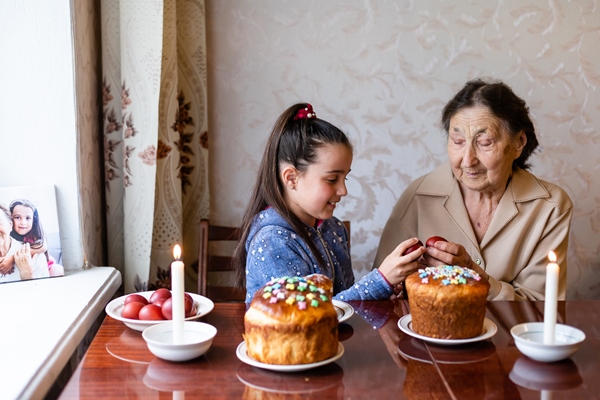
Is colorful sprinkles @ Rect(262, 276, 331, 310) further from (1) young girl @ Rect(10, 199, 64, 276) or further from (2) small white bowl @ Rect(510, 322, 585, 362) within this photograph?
(1) young girl @ Rect(10, 199, 64, 276)

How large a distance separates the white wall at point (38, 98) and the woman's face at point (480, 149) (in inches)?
50.9

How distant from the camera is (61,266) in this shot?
2.12 metres

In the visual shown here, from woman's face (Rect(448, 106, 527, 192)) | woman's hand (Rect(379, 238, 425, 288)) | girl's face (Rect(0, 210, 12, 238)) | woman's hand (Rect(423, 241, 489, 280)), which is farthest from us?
woman's face (Rect(448, 106, 527, 192))

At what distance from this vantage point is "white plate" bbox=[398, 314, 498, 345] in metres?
1.42

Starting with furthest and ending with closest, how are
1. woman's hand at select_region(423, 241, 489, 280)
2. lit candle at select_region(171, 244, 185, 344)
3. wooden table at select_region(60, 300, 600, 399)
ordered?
woman's hand at select_region(423, 241, 489, 280), lit candle at select_region(171, 244, 185, 344), wooden table at select_region(60, 300, 600, 399)

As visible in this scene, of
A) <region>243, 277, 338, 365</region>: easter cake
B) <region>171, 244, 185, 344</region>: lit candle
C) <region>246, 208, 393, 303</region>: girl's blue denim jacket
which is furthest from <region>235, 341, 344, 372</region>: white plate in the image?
<region>246, 208, 393, 303</region>: girl's blue denim jacket

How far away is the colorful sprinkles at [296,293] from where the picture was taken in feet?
4.33

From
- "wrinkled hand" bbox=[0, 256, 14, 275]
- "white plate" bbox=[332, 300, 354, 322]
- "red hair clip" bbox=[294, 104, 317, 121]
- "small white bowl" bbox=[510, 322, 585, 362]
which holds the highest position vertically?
"red hair clip" bbox=[294, 104, 317, 121]

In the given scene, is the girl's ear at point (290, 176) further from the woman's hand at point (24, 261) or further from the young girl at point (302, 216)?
the woman's hand at point (24, 261)

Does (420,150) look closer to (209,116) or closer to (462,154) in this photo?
(462,154)

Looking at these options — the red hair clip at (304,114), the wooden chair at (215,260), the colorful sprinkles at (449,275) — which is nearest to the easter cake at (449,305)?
the colorful sprinkles at (449,275)

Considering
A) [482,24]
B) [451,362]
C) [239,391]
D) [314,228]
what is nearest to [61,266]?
[314,228]

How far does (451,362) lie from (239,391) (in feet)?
1.43

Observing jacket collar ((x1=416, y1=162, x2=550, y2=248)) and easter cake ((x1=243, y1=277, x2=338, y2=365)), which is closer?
easter cake ((x1=243, y1=277, x2=338, y2=365))
